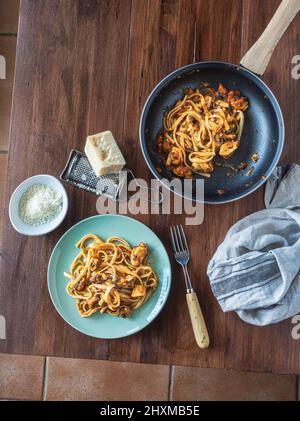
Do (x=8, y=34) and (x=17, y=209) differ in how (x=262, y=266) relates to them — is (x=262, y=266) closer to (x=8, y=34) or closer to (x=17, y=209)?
(x=17, y=209)

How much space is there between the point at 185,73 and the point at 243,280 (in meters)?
0.69

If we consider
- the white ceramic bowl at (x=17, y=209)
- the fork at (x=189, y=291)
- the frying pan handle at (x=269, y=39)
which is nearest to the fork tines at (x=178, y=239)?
the fork at (x=189, y=291)

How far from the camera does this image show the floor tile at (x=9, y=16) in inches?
98.9

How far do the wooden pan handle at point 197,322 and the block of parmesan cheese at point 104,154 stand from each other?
1.52 feet

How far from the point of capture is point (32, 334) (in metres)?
1.45

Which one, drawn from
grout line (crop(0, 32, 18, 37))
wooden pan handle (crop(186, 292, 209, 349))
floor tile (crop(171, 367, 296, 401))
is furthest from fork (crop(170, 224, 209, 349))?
grout line (crop(0, 32, 18, 37))

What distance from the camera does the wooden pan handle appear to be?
4.56 ft

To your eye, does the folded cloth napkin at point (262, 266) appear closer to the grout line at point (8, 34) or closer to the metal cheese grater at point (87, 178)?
the metal cheese grater at point (87, 178)

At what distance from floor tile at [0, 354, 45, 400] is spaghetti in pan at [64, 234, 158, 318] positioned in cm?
103

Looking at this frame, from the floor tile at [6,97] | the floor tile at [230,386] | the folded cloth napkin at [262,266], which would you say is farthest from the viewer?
the floor tile at [6,97]

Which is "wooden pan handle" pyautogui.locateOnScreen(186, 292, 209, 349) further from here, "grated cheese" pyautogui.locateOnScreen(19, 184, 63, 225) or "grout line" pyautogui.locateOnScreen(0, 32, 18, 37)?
"grout line" pyautogui.locateOnScreen(0, 32, 18, 37)

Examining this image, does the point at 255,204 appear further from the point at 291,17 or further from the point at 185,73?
the point at 291,17

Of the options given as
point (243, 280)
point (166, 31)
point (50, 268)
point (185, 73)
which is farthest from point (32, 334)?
point (166, 31)
